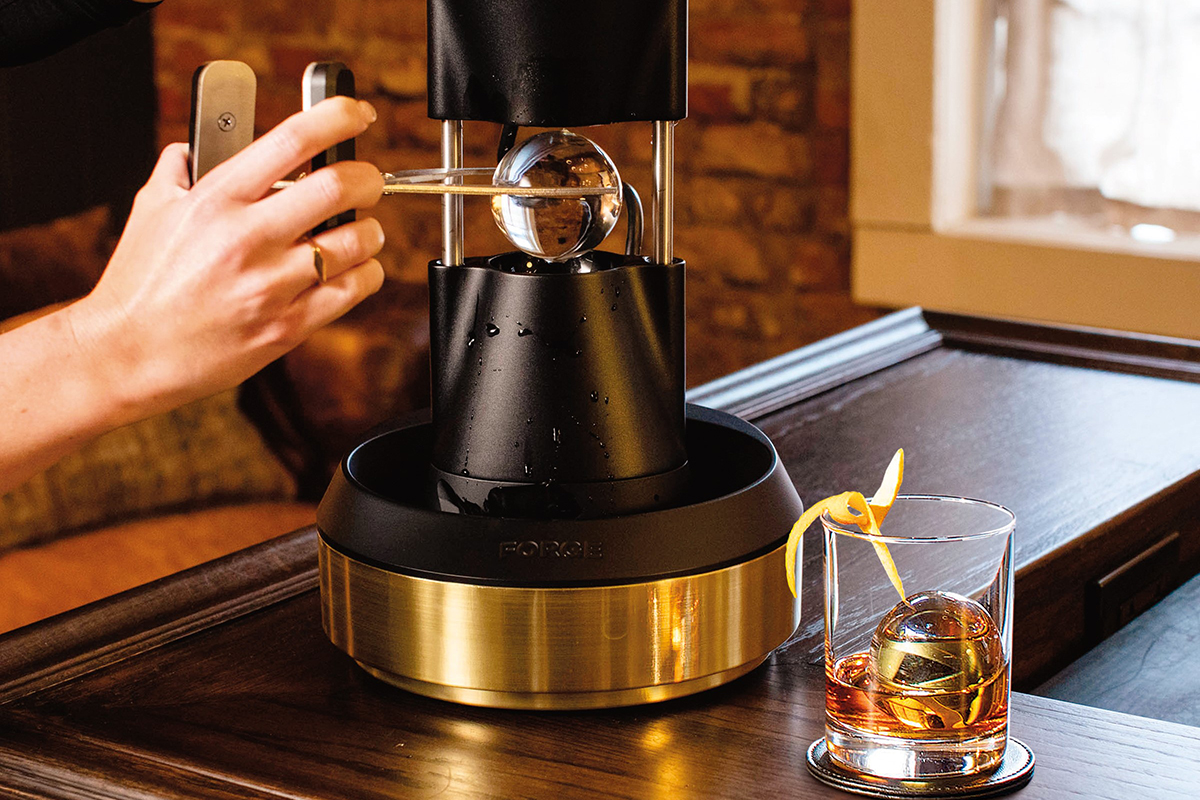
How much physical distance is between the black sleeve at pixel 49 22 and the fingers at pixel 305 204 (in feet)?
1.18

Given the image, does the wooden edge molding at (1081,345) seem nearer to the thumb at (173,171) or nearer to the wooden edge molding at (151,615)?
the wooden edge molding at (151,615)

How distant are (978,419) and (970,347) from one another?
262 millimetres

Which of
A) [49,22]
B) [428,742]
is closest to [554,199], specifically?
[428,742]

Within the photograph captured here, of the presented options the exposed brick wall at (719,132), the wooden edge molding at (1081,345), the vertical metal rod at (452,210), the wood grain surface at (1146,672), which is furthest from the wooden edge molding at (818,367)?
the exposed brick wall at (719,132)

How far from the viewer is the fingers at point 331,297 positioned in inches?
25.8

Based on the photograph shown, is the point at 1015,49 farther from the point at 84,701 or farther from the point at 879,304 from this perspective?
the point at 84,701

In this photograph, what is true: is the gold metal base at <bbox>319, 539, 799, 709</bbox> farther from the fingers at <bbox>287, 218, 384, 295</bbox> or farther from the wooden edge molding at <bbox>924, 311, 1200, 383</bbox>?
the wooden edge molding at <bbox>924, 311, 1200, 383</bbox>

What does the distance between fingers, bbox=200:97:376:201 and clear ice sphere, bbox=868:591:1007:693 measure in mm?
338

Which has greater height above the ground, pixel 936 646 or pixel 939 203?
pixel 939 203

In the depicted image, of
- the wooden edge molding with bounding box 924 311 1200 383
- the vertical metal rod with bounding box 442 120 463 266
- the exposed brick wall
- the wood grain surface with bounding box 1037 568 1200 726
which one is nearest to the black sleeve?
the vertical metal rod with bounding box 442 120 463 266

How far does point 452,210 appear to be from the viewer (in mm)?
743

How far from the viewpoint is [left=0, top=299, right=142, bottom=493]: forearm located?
0.66 m

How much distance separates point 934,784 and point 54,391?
45 cm

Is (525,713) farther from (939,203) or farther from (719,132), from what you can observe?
(719,132)
